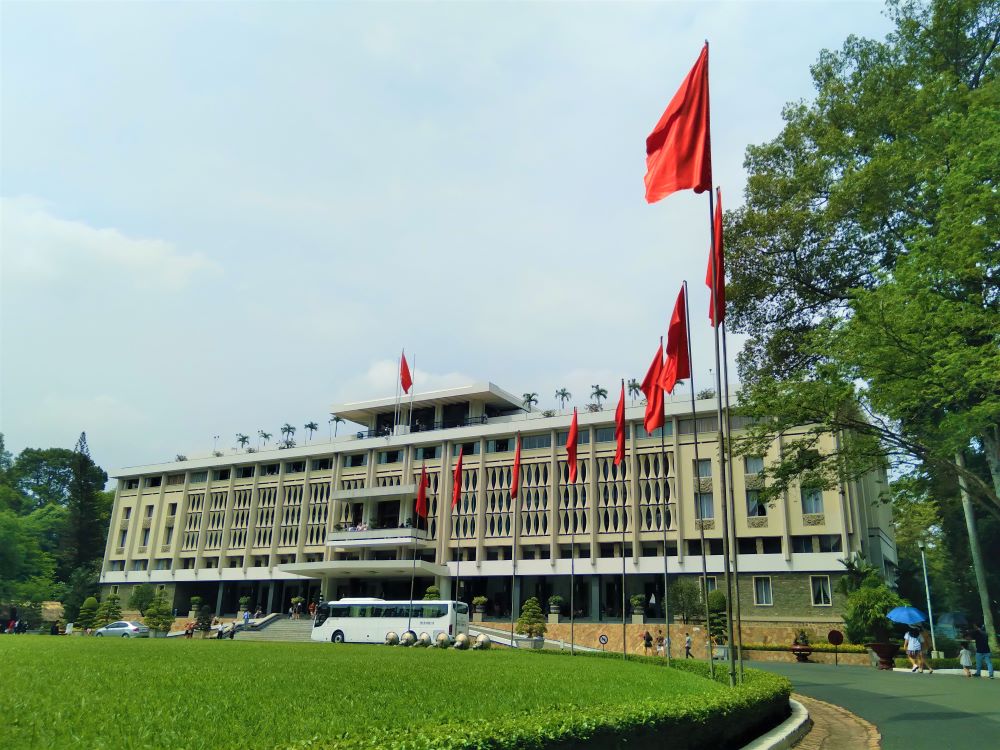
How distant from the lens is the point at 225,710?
8625 mm

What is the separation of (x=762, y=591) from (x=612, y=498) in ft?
34.3

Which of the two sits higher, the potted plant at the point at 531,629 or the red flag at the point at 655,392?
the red flag at the point at 655,392

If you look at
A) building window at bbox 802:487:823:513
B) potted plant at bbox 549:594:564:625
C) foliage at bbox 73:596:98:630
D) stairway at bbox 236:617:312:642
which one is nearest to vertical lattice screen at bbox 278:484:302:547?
stairway at bbox 236:617:312:642

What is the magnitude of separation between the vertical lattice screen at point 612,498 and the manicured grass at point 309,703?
29.6 meters

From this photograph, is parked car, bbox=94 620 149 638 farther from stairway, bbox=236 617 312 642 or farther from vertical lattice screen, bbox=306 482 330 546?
vertical lattice screen, bbox=306 482 330 546

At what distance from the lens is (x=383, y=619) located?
121 feet

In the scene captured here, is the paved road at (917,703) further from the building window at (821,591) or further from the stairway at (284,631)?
the stairway at (284,631)

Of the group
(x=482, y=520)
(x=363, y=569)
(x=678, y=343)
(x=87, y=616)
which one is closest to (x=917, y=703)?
(x=678, y=343)

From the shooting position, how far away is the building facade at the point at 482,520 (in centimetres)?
4088

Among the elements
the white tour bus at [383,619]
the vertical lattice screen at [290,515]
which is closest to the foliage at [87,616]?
the vertical lattice screen at [290,515]

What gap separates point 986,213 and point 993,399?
417 cm

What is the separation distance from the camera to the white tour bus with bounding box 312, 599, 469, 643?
35344mm

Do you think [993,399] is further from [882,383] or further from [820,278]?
[820,278]

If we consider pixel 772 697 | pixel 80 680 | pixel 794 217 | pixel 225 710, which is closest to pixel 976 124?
pixel 794 217
